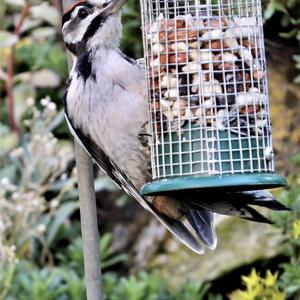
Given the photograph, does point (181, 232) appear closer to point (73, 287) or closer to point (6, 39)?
point (73, 287)

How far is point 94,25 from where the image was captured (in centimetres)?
429

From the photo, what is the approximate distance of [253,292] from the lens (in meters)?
4.77

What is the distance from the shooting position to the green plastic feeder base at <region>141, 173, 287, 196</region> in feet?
12.2

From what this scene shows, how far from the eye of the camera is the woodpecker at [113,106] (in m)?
4.26

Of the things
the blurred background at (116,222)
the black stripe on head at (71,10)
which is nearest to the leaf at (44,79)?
the blurred background at (116,222)

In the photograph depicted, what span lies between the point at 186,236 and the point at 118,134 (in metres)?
0.51

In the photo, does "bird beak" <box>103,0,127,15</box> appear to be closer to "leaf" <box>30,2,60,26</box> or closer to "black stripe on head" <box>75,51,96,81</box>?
"black stripe on head" <box>75,51,96,81</box>

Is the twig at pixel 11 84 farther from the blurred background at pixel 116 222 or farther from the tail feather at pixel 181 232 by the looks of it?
the tail feather at pixel 181 232

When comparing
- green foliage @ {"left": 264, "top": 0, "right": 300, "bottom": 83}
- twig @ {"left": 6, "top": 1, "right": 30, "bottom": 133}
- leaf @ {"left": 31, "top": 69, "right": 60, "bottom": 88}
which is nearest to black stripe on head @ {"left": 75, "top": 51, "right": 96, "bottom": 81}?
green foliage @ {"left": 264, "top": 0, "right": 300, "bottom": 83}

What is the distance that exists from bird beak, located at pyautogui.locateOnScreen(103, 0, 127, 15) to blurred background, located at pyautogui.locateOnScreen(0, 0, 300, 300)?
122 centimetres

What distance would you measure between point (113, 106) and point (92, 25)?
341mm

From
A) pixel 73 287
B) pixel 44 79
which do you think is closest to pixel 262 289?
pixel 73 287

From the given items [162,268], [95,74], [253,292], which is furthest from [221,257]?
[95,74]

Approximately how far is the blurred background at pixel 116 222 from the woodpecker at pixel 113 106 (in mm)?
559
